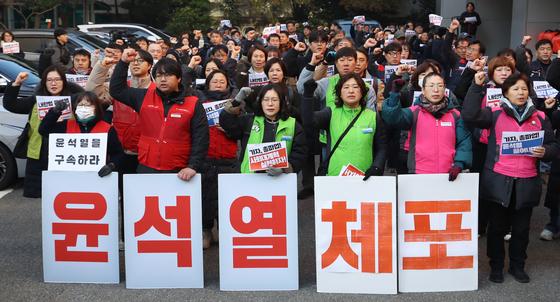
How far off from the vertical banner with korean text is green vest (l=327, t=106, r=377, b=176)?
407mm

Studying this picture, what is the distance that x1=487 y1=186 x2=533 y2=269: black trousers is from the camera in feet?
19.7

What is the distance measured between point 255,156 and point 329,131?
0.76m

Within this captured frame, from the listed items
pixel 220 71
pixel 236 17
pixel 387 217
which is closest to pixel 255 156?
pixel 387 217

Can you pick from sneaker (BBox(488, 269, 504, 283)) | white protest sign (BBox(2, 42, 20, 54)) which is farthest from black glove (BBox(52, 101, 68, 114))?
white protest sign (BBox(2, 42, 20, 54))

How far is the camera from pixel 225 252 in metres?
5.83

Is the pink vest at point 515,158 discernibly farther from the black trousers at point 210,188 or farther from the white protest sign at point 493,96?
the black trousers at point 210,188

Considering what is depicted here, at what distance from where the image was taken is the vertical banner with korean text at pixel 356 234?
5.66 meters

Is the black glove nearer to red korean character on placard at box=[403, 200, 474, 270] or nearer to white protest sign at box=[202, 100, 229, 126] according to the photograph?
white protest sign at box=[202, 100, 229, 126]

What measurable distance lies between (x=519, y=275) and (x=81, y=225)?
11.8ft

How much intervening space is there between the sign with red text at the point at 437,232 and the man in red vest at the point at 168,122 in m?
1.73

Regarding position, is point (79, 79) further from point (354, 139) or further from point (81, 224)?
point (354, 139)

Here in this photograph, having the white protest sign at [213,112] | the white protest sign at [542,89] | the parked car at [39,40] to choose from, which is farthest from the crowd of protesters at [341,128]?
the parked car at [39,40]

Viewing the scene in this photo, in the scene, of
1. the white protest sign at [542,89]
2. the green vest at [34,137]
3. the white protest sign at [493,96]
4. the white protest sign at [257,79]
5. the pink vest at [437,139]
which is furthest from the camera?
the white protest sign at [257,79]

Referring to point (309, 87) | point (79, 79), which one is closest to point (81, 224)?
point (309, 87)
